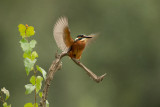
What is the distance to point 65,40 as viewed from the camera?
1680 millimetres

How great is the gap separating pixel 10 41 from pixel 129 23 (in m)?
2.92

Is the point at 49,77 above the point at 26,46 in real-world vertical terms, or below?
below

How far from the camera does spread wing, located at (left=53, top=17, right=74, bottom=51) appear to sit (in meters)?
1.58

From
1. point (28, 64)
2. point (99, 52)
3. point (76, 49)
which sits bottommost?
point (99, 52)

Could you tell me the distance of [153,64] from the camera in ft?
28.1

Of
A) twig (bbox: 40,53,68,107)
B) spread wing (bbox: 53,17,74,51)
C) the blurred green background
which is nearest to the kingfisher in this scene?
spread wing (bbox: 53,17,74,51)

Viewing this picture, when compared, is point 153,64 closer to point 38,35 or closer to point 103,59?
point 103,59

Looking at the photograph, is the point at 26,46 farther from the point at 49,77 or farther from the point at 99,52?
the point at 99,52

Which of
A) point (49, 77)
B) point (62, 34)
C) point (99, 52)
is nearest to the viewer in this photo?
point (49, 77)

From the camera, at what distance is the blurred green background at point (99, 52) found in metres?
8.37

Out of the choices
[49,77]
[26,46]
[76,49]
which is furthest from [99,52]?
[26,46]

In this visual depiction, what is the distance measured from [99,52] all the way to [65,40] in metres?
6.87

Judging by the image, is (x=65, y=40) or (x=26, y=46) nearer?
(x=26, y=46)

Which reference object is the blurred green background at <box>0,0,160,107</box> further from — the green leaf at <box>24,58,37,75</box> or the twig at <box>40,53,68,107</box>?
the green leaf at <box>24,58,37,75</box>
